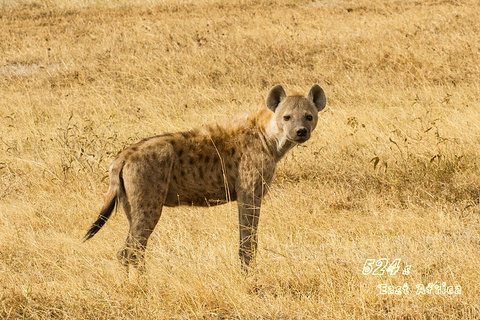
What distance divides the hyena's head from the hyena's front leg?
1.53 feet

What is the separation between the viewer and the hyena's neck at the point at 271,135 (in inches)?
185

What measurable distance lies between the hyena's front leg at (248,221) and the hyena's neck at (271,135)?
0.39m

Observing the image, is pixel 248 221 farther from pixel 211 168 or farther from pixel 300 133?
pixel 300 133

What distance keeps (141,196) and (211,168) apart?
0.60 meters

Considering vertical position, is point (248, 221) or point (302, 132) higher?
point (302, 132)

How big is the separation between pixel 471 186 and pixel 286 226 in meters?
1.75

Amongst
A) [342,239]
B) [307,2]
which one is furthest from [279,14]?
[342,239]

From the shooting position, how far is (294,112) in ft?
15.2

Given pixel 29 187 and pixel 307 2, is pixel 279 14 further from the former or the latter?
pixel 29 187

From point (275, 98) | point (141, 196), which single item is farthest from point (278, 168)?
point (141, 196)

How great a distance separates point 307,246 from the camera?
4.48 m

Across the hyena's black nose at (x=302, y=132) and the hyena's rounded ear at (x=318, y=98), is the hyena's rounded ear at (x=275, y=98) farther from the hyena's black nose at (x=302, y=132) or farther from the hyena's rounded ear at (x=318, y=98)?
the hyena's black nose at (x=302, y=132)

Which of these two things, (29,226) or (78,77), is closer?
(29,226)

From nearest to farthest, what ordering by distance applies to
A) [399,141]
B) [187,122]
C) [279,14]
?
1. [399,141]
2. [187,122]
3. [279,14]
